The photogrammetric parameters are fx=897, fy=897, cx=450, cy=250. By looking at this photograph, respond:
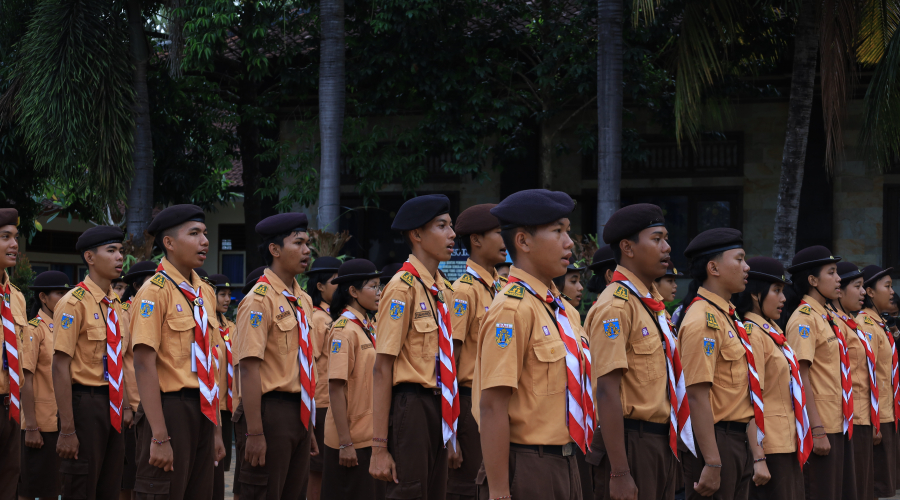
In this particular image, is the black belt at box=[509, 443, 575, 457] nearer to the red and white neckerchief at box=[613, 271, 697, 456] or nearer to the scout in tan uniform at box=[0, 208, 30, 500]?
the red and white neckerchief at box=[613, 271, 697, 456]

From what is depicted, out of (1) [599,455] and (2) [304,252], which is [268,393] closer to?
(2) [304,252]

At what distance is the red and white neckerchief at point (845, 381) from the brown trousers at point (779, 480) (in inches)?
55.0

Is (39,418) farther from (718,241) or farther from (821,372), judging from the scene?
(821,372)

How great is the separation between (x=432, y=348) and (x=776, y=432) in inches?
86.2

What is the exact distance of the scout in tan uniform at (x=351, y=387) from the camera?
5.84 meters

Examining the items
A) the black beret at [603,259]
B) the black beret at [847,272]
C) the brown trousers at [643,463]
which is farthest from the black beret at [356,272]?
the black beret at [847,272]

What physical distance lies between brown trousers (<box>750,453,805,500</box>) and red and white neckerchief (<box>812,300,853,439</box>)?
1.40 meters

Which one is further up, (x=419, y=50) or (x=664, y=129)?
(x=419, y=50)

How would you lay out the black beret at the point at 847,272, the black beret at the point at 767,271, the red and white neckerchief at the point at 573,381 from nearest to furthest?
the red and white neckerchief at the point at 573,381 → the black beret at the point at 767,271 → the black beret at the point at 847,272

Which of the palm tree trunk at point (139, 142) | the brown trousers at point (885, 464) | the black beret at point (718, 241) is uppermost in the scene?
the palm tree trunk at point (139, 142)

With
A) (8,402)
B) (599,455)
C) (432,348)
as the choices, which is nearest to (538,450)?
(599,455)

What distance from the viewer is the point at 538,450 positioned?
351 cm

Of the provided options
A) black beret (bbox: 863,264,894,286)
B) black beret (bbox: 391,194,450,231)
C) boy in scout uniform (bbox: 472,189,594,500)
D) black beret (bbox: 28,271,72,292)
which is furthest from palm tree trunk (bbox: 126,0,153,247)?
boy in scout uniform (bbox: 472,189,594,500)

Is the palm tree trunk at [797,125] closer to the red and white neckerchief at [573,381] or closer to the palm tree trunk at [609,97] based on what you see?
the palm tree trunk at [609,97]
